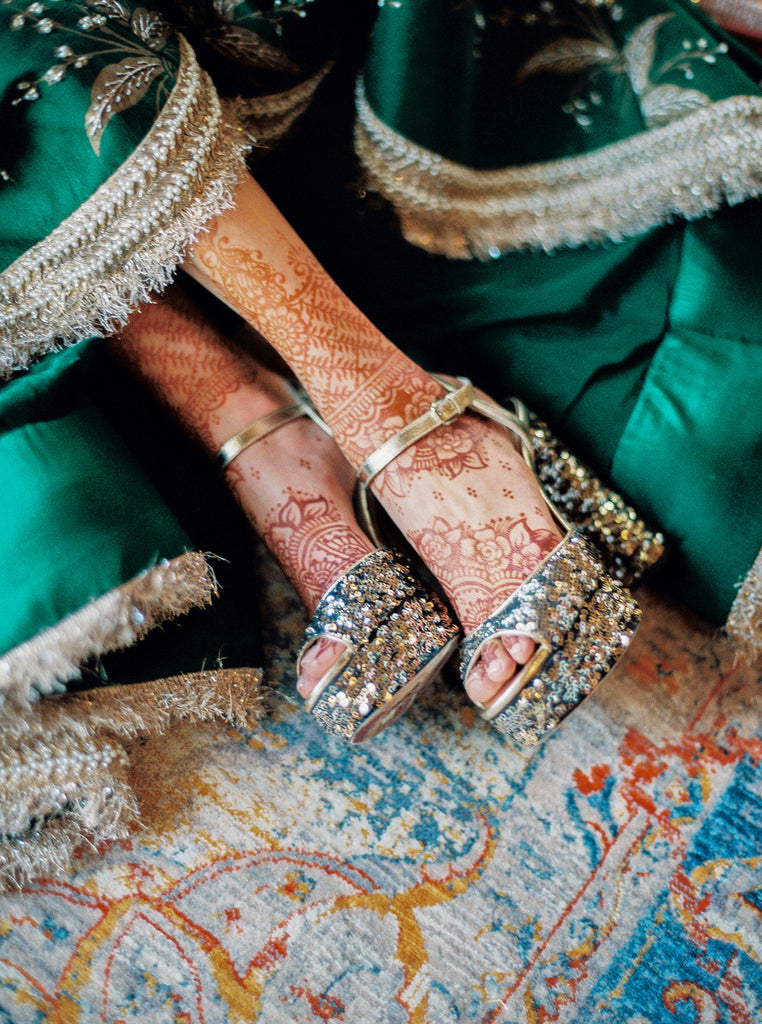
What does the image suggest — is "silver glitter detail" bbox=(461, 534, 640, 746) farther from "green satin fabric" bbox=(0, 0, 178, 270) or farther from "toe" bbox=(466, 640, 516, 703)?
"green satin fabric" bbox=(0, 0, 178, 270)

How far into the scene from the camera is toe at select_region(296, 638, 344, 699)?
63cm

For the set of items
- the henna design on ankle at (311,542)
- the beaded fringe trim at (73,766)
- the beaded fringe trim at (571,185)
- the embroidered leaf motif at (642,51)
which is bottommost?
the beaded fringe trim at (73,766)

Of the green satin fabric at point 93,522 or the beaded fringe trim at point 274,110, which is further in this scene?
the beaded fringe trim at point 274,110

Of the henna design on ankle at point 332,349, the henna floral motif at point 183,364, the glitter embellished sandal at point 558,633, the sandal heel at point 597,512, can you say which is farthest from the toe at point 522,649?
the henna floral motif at point 183,364

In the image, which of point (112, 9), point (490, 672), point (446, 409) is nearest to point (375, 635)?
point (490, 672)

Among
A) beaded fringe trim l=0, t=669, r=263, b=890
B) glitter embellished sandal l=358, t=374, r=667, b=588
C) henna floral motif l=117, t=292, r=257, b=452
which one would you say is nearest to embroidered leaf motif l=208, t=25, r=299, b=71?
henna floral motif l=117, t=292, r=257, b=452

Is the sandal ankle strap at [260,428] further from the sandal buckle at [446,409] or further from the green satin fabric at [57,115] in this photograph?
the green satin fabric at [57,115]

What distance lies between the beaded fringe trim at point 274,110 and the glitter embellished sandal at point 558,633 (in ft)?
1.67

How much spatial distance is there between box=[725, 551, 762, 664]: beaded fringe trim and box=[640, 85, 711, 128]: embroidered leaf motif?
1.40 feet

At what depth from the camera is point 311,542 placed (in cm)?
67

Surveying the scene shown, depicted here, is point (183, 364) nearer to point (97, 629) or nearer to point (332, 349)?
point (332, 349)

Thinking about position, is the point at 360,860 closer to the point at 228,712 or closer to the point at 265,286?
Answer: the point at 228,712

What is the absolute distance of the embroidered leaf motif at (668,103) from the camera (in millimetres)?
630

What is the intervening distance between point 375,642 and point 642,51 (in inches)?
24.4
